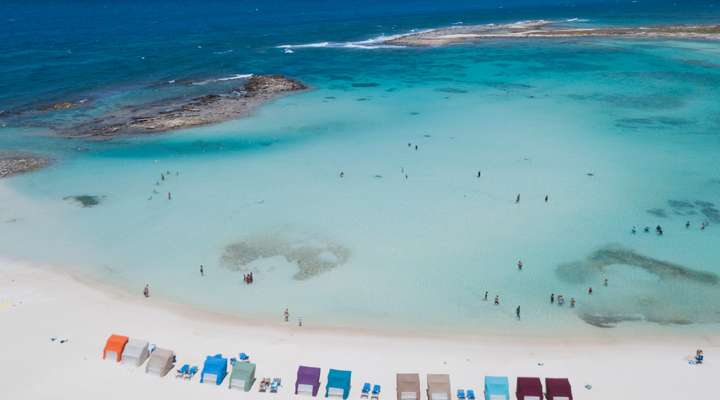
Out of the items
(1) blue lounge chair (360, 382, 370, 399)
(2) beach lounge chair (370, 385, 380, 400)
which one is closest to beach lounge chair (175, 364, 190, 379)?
(1) blue lounge chair (360, 382, 370, 399)

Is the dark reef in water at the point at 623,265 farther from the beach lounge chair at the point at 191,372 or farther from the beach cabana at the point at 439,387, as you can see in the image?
the beach lounge chair at the point at 191,372

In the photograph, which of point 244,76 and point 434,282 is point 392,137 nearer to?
point 434,282

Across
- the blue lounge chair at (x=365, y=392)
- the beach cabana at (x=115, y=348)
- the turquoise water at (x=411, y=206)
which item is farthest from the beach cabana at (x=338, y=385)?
the beach cabana at (x=115, y=348)

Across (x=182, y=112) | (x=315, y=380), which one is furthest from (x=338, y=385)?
(x=182, y=112)

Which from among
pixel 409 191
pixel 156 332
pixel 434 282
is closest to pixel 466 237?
pixel 434 282

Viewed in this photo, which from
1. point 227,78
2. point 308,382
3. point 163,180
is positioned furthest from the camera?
point 227,78

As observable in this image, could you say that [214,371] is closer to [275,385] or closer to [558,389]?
[275,385]
